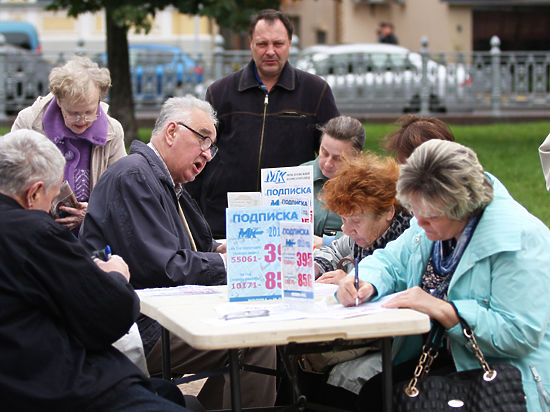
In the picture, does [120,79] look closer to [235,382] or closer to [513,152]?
[513,152]

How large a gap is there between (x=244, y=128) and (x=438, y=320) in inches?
123

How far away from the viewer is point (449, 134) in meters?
4.19

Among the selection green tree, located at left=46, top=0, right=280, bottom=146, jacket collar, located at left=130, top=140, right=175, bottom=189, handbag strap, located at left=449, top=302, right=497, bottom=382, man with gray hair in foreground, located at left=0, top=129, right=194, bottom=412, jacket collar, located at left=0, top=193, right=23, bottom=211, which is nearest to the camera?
man with gray hair in foreground, located at left=0, top=129, right=194, bottom=412

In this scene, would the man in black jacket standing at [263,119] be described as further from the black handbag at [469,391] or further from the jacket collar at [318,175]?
the black handbag at [469,391]

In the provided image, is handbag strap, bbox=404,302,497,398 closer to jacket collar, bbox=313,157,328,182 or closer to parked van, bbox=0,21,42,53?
jacket collar, bbox=313,157,328,182

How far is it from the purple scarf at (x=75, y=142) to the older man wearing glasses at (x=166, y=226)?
2.46ft

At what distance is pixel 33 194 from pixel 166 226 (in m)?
1.00

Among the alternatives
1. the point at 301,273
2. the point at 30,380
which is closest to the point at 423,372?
the point at 301,273

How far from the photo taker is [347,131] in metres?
4.93

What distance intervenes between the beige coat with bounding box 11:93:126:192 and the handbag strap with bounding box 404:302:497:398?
2.35 m

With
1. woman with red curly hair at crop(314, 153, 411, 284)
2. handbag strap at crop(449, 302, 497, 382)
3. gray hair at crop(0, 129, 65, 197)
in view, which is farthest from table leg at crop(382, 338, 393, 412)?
gray hair at crop(0, 129, 65, 197)

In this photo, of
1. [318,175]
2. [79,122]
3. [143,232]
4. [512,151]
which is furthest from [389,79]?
[143,232]

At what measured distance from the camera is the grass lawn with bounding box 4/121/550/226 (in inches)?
383

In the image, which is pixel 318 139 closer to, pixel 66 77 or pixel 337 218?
pixel 337 218
